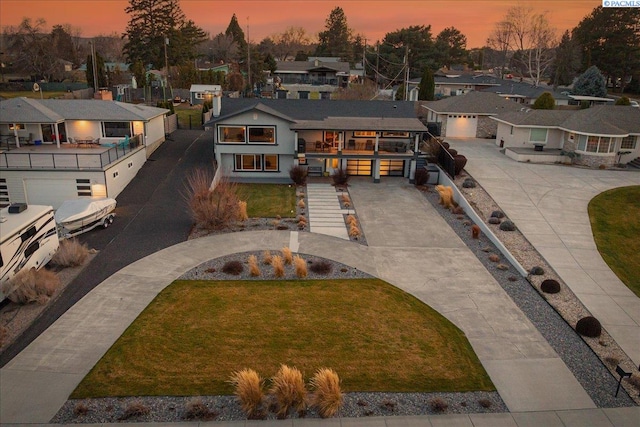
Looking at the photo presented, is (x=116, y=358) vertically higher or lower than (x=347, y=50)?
lower

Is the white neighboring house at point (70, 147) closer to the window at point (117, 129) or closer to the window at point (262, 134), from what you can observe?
the window at point (117, 129)

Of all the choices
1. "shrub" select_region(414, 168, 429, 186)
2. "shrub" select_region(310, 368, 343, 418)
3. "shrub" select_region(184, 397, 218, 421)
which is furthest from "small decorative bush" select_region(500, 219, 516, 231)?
"shrub" select_region(184, 397, 218, 421)

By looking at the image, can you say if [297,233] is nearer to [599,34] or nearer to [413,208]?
[413,208]

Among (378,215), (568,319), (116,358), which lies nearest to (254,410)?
(116,358)

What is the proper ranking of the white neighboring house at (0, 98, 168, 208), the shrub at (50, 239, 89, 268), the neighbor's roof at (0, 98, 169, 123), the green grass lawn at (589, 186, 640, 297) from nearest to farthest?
the shrub at (50, 239, 89, 268)
the green grass lawn at (589, 186, 640, 297)
the white neighboring house at (0, 98, 168, 208)
the neighbor's roof at (0, 98, 169, 123)

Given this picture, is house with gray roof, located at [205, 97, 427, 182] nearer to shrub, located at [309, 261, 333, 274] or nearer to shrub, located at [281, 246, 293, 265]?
shrub, located at [281, 246, 293, 265]

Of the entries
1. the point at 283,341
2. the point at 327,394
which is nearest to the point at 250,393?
the point at 327,394
